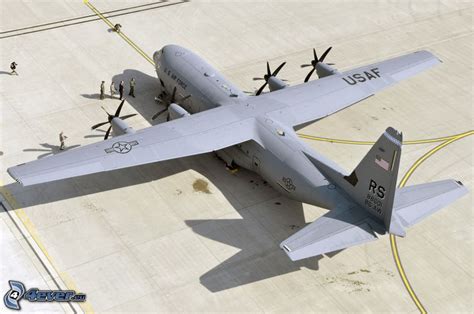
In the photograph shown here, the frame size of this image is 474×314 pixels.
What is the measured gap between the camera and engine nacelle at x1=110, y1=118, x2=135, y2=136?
165 feet

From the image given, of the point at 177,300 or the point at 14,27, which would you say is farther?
the point at 14,27

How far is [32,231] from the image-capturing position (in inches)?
1788

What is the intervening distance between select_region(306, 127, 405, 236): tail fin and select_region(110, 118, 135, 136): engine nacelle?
1469 cm

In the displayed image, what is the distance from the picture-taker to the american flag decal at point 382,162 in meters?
40.8

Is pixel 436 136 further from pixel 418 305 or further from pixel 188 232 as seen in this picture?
pixel 188 232

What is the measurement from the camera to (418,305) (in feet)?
143

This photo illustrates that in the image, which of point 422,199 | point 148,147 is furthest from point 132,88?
point 422,199

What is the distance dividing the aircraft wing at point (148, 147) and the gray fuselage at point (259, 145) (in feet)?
4.59

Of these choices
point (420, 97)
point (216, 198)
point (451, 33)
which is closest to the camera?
point (216, 198)

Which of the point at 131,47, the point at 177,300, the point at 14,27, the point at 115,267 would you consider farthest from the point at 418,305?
the point at 14,27

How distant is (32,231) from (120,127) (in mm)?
9501

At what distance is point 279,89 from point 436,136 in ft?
41.3

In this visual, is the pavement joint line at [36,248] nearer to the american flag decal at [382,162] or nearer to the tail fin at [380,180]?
the tail fin at [380,180]

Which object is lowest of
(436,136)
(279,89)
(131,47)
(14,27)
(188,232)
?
(436,136)
